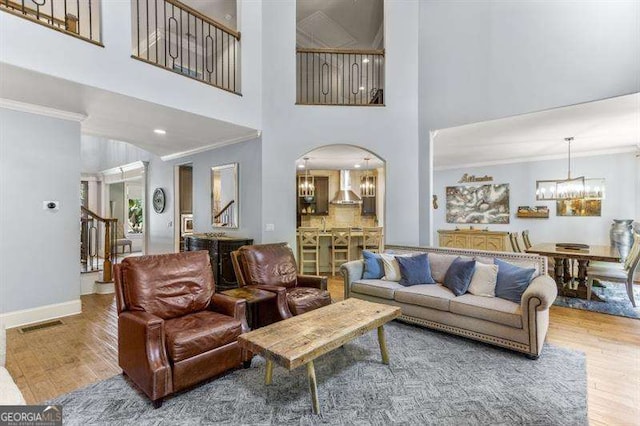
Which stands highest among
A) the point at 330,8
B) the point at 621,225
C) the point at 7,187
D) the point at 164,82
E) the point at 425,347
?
the point at 330,8

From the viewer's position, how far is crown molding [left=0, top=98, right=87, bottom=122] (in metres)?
3.58

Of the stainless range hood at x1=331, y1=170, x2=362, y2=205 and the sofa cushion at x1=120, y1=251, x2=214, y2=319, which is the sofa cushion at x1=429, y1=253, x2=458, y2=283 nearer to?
the sofa cushion at x1=120, y1=251, x2=214, y2=319

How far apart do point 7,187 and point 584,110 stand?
289 inches

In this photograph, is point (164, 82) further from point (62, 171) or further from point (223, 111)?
point (62, 171)

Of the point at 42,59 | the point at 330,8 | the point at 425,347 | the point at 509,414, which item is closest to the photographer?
the point at 509,414

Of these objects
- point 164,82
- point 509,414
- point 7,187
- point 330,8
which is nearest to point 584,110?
point 509,414

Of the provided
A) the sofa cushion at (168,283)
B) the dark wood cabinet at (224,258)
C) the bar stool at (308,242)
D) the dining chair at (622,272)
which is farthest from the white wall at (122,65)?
the dining chair at (622,272)

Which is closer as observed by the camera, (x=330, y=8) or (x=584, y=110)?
(x=584, y=110)

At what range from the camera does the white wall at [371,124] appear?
4.99 metres

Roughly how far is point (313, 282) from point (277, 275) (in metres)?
0.46

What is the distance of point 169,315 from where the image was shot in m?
2.61

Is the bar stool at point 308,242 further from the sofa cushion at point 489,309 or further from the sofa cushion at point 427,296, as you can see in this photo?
the sofa cushion at point 489,309

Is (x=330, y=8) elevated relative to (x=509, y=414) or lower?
elevated

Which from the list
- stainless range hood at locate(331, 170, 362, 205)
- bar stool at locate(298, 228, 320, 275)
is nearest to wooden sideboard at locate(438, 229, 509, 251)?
stainless range hood at locate(331, 170, 362, 205)
